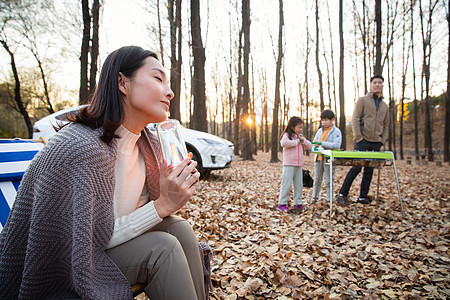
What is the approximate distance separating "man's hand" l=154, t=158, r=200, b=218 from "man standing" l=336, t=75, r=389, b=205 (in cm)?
451

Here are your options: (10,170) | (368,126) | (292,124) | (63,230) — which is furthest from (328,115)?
(63,230)

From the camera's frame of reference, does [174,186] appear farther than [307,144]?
No

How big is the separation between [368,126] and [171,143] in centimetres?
472

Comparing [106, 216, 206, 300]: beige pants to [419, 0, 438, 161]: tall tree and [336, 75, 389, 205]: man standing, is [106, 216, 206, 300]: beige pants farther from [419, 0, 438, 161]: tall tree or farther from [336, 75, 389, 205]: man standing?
[419, 0, 438, 161]: tall tree

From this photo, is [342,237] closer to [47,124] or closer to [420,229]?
[420,229]

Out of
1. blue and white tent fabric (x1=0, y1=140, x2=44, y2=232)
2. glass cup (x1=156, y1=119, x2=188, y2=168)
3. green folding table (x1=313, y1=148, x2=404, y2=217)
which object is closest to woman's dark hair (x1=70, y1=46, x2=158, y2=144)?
glass cup (x1=156, y1=119, x2=188, y2=168)

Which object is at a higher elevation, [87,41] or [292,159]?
[87,41]

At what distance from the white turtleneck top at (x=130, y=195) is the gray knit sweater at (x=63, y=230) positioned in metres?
0.06

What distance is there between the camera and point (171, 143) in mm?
1104

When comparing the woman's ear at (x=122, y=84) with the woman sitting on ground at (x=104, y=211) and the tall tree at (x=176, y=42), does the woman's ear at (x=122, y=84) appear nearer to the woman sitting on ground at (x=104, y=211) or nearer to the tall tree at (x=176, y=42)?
the woman sitting on ground at (x=104, y=211)

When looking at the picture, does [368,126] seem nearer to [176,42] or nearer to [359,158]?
[359,158]

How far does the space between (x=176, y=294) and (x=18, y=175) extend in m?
1.23

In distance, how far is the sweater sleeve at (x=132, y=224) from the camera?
40.9 inches

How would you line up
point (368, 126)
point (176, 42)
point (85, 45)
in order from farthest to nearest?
point (176, 42) → point (85, 45) → point (368, 126)
